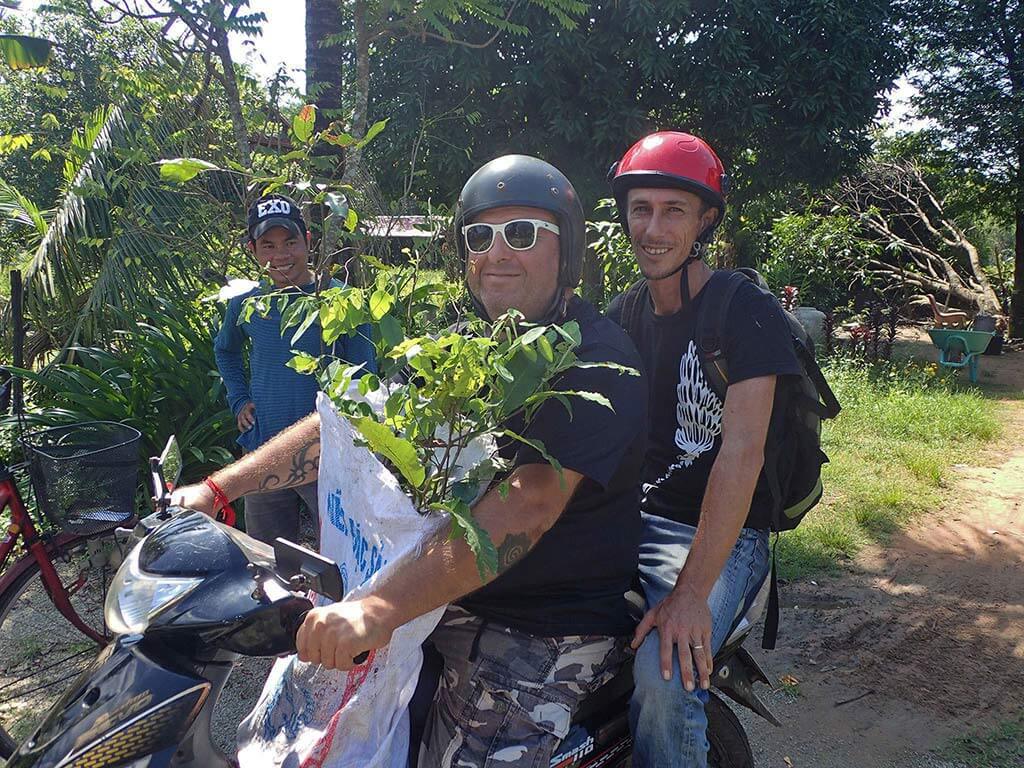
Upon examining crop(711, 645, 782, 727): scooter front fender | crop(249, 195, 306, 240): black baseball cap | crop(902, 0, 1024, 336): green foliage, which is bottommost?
crop(711, 645, 782, 727): scooter front fender

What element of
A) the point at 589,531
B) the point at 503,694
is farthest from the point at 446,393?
the point at 503,694

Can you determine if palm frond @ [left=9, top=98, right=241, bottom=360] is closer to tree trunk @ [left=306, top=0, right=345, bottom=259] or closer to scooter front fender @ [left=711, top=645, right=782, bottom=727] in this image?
tree trunk @ [left=306, top=0, right=345, bottom=259]

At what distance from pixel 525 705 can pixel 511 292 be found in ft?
3.18

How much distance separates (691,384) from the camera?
2518mm

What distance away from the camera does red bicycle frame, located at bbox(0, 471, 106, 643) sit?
3168mm

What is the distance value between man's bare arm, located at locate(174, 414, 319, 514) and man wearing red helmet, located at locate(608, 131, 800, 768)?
0.98 metres

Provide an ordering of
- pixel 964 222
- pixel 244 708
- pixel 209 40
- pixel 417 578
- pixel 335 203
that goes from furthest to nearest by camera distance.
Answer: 1. pixel 964 222
2. pixel 209 40
3. pixel 244 708
4. pixel 335 203
5. pixel 417 578

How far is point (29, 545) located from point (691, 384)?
8.71 feet

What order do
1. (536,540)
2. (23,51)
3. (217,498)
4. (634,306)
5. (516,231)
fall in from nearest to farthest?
(536,540)
(516,231)
(217,498)
(634,306)
(23,51)

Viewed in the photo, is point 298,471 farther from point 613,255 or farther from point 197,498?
point 613,255

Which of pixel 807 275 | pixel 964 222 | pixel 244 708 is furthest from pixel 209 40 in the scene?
pixel 964 222

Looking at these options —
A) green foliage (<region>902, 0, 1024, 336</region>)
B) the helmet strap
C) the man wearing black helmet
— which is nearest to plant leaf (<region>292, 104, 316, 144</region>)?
the man wearing black helmet

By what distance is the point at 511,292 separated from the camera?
1.98 metres

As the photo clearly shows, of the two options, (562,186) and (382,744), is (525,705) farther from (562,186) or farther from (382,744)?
(562,186)
